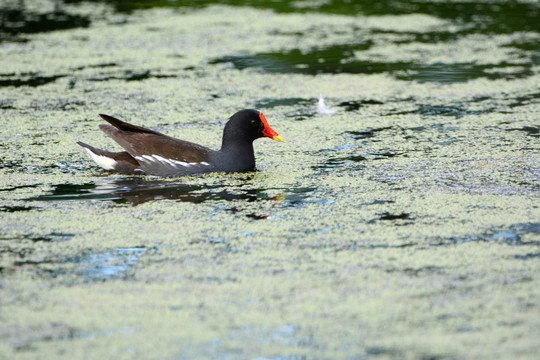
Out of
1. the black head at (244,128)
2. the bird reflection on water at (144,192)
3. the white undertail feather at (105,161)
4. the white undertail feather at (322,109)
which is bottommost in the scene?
the bird reflection on water at (144,192)

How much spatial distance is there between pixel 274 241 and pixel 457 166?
1.62 metres

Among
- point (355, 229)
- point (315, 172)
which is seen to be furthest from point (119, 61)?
point (355, 229)

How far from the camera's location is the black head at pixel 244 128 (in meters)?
4.59

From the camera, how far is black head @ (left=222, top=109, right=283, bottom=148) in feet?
15.1

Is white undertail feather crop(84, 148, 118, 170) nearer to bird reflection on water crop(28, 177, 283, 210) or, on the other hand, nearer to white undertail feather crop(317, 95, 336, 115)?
bird reflection on water crop(28, 177, 283, 210)

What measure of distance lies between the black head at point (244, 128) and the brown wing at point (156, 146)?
0.46 ft

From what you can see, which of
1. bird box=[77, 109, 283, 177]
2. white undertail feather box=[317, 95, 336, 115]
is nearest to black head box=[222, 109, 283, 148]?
bird box=[77, 109, 283, 177]

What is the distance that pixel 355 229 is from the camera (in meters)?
3.49

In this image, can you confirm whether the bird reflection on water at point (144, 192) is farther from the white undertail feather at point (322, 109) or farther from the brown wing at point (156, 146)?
the white undertail feather at point (322, 109)

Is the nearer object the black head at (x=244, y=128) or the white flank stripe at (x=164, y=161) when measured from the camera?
the white flank stripe at (x=164, y=161)

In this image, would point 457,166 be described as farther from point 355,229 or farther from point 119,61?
point 119,61

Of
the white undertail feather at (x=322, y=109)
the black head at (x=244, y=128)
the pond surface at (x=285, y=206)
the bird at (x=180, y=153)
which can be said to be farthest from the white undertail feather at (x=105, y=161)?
the white undertail feather at (x=322, y=109)

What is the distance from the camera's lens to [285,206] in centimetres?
386

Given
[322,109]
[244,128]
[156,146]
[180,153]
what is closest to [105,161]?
Answer: [156,146]
